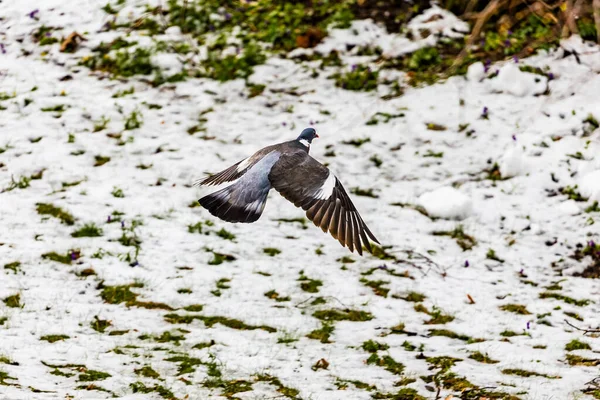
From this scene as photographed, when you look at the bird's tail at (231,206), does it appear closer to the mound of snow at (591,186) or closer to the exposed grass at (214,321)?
the exposed grass at (214,321)

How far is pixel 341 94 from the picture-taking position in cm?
1006

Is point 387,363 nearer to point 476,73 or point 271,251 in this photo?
point 271,251

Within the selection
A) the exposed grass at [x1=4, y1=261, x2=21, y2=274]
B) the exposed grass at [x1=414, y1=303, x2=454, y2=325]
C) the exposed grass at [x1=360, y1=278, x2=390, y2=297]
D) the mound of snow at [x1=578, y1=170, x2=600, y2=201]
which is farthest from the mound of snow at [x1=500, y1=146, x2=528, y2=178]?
the exposed grass at [x1=4, y1=261, x2=21, y2=274]

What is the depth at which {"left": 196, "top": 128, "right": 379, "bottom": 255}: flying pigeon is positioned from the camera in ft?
16.0

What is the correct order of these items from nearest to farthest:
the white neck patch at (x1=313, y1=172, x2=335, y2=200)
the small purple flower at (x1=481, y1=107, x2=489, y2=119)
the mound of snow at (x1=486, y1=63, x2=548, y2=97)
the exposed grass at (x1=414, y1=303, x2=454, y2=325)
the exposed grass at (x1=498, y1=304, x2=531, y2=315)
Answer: the white neck patch at (x1=313, y1=172, x2=335, y2=200) → the exposed grass at (x1=414, y1=303, x2=454, y2=325) → the exposed grass at (x1=498, y1=304, x2=531, y2=315) → the small purple flower at (x1=481, y1=107, x2=489, y2=119) → the mound of snow at (x1=486, y1=63, x2=548, y2=97)

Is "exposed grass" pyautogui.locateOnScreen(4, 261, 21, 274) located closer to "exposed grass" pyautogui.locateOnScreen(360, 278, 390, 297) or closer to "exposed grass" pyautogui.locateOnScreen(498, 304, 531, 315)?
"exposed grass" pyautogui.locateOnScreen(360, 278, 390, 297)

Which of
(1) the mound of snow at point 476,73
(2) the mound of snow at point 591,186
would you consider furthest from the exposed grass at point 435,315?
(1) the mound of snow at point 476,73

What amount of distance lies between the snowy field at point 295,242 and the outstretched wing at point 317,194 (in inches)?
24.7

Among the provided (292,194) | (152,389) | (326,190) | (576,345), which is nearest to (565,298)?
(576,345)

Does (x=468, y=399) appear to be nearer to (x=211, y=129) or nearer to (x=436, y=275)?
(x=436, y=275)

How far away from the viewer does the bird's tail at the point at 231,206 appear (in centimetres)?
487

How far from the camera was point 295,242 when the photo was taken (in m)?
7.34

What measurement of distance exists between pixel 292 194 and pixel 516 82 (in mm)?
5737

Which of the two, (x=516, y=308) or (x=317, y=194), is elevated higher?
(x=317, y=194)
